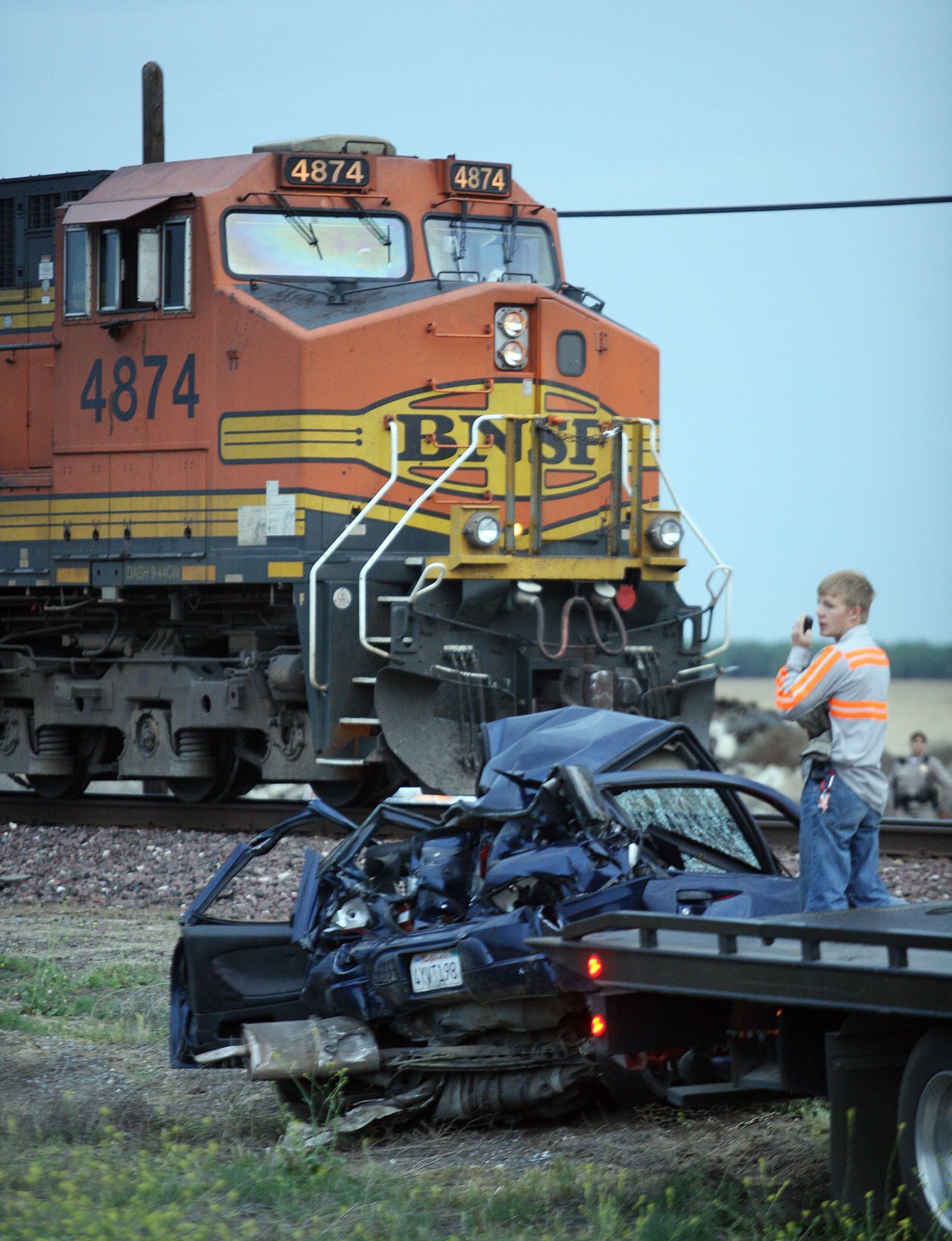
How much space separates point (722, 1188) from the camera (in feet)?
15.9

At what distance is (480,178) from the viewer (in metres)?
12.1

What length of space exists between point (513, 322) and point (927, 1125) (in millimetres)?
8315

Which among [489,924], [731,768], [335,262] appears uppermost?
[335,262]

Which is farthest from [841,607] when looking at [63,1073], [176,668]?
[176,668]

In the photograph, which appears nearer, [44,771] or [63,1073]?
[63,1073]

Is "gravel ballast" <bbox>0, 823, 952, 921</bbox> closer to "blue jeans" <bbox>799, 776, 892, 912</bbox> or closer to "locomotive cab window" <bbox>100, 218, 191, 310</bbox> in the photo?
"locomotive cab window" <bbox>100, 218, 191, 310</bbox>

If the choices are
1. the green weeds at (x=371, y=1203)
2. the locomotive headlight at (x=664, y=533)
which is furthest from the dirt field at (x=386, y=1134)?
the locomotive headlight at (x=664, y=533)

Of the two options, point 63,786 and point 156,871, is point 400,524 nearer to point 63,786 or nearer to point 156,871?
point 156,871

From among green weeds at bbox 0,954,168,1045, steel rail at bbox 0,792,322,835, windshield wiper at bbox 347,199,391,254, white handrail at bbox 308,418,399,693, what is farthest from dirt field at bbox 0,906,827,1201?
windshield wiper at bbox 347,199,391,254

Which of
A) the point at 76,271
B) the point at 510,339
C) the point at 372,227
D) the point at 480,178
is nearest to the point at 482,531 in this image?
the point at 510,339

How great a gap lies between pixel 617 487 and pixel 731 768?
11.1m

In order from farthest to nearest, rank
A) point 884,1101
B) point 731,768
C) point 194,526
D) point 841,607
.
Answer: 1. point 731,768
2. point 194,526
3. point 841,607
4. point 884,1101

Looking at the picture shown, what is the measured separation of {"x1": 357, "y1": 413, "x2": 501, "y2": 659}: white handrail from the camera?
1086cm

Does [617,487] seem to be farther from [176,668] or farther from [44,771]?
[44,771]
